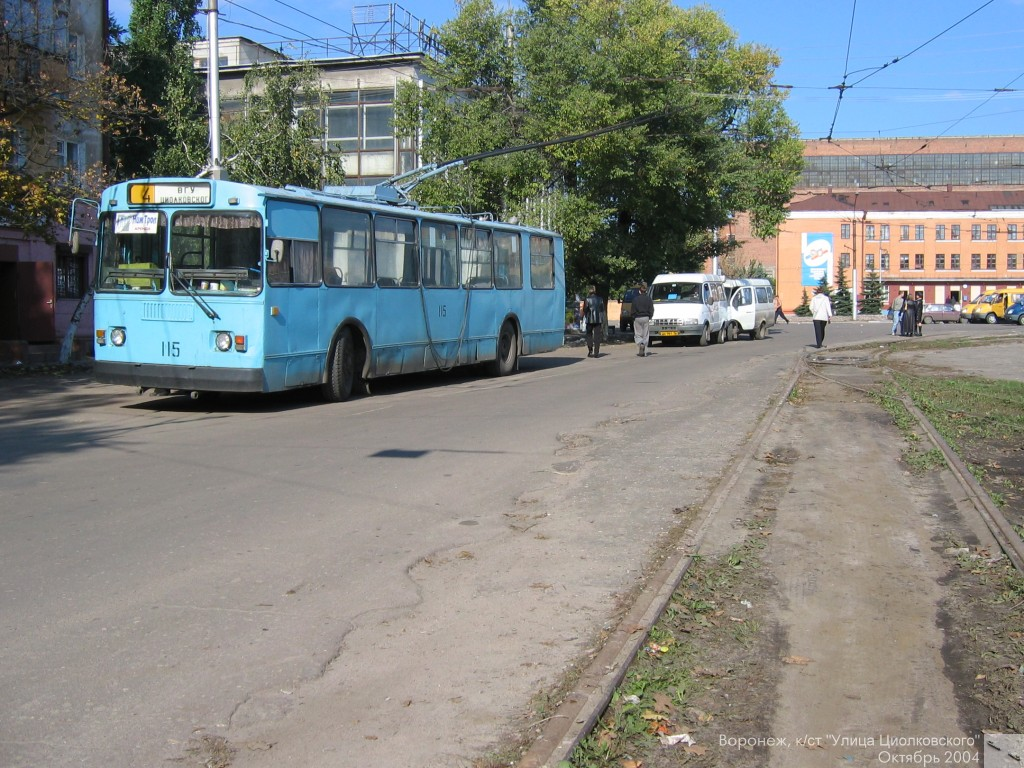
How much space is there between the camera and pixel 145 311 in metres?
13.9

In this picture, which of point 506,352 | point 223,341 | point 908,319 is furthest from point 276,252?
point 908,319

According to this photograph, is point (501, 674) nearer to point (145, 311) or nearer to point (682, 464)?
point (682, 464)

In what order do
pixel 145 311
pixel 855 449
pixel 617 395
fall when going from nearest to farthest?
1. pixel 855 449
2. pixel 145 311
3. pixel 617 395

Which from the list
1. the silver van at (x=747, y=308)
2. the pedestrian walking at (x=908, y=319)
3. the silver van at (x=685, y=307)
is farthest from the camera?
the pedestrian walking at (x=908, y=319)

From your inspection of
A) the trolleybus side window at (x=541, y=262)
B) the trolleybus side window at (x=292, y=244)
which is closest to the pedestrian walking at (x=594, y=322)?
the trolleybus side window at (x=541, y=262)

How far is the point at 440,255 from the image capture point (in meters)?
18.6

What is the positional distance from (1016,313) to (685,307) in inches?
1409

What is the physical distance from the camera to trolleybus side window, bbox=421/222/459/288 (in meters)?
18.1

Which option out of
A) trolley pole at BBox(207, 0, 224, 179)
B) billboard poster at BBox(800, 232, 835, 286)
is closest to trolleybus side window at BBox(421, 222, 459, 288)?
trolley pole at BBox(207, 0, 224, 179)

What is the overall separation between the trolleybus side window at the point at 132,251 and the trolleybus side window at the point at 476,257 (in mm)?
6834

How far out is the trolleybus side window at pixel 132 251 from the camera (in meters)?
13.8

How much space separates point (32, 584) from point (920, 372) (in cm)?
1921

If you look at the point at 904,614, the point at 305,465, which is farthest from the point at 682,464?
the point at 904,614

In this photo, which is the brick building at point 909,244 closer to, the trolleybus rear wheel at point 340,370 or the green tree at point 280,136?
the green tree at point 280,136
